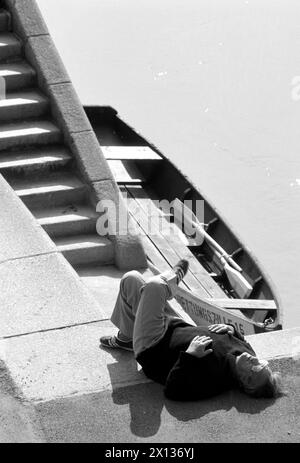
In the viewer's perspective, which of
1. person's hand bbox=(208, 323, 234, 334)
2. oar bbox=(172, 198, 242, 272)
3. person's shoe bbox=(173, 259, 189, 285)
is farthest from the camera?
oar bbox=(172, 198, 242, 272)

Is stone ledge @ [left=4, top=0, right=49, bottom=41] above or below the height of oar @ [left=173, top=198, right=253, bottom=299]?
above

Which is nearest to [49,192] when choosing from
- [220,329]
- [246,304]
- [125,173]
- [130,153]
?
[246,304]

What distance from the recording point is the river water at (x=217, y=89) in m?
19.5

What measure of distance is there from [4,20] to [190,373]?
7353mm

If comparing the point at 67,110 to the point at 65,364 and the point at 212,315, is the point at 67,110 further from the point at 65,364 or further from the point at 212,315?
the point at 65,364

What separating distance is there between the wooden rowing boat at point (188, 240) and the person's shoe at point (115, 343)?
3.97 m

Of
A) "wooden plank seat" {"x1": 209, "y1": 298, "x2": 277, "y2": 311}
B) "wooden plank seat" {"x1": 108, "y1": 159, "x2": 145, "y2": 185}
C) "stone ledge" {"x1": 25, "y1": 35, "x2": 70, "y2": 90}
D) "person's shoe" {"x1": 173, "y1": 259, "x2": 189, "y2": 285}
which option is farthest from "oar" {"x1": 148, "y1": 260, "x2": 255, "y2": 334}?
"wooden plank seat" {"x1": 108, "y1": 159, "x2": 145, "y2": 185}

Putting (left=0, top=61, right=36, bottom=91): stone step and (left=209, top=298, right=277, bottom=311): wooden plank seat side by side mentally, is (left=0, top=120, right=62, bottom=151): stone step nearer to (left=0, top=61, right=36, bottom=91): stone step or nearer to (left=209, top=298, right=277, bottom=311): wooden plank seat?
(left=0, top=61, right=36, bottom=91): stone step

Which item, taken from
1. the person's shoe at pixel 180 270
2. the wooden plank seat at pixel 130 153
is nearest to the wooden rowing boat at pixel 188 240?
the wooden plank seat at pixel 130 153

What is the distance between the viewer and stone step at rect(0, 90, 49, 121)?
12.2m

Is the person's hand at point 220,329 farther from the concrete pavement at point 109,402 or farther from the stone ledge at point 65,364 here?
the stone ledge at point 65,364

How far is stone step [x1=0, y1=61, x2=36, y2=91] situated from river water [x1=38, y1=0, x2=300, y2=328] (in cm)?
541

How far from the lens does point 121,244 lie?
11.3 m

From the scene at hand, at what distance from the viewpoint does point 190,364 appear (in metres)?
7.09
